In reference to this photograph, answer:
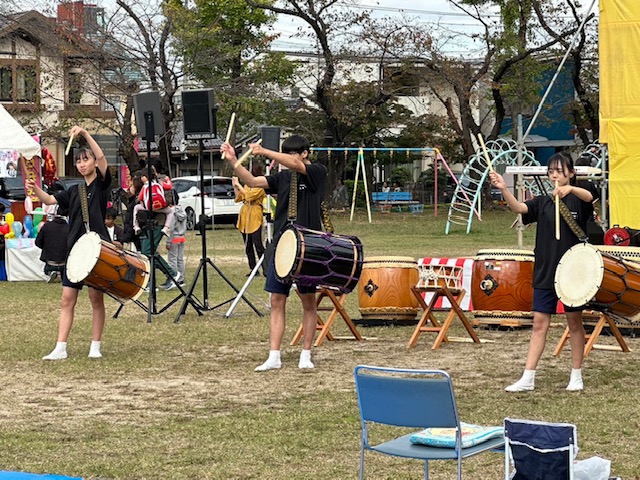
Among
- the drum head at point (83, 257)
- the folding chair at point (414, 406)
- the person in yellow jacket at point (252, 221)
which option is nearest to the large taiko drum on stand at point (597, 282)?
the folding chair at point (414, 406)

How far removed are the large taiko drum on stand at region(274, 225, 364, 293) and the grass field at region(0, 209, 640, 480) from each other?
73cm

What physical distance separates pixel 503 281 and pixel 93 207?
3.90 meters

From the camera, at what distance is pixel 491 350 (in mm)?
10320

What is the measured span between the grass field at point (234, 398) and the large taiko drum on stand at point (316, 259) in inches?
28.7

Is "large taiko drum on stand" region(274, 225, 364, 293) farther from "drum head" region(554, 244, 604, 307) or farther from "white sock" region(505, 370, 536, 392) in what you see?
"drum head" region(554, 244, 604, 307)

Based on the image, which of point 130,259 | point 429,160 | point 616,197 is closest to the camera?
point 130,259

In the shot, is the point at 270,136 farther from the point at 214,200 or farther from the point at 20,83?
the point at 20,83

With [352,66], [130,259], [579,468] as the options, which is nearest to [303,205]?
[130,259]

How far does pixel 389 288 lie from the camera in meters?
11.7

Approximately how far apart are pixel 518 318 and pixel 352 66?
28.1m

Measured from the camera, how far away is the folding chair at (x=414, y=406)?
4824 millimetres

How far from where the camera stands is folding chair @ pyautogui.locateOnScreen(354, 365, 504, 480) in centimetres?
482

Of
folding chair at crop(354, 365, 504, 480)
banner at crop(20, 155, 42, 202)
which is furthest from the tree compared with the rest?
folding chair at crop(354, 365, 504, 480)

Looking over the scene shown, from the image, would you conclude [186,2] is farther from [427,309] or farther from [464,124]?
[427,309]
